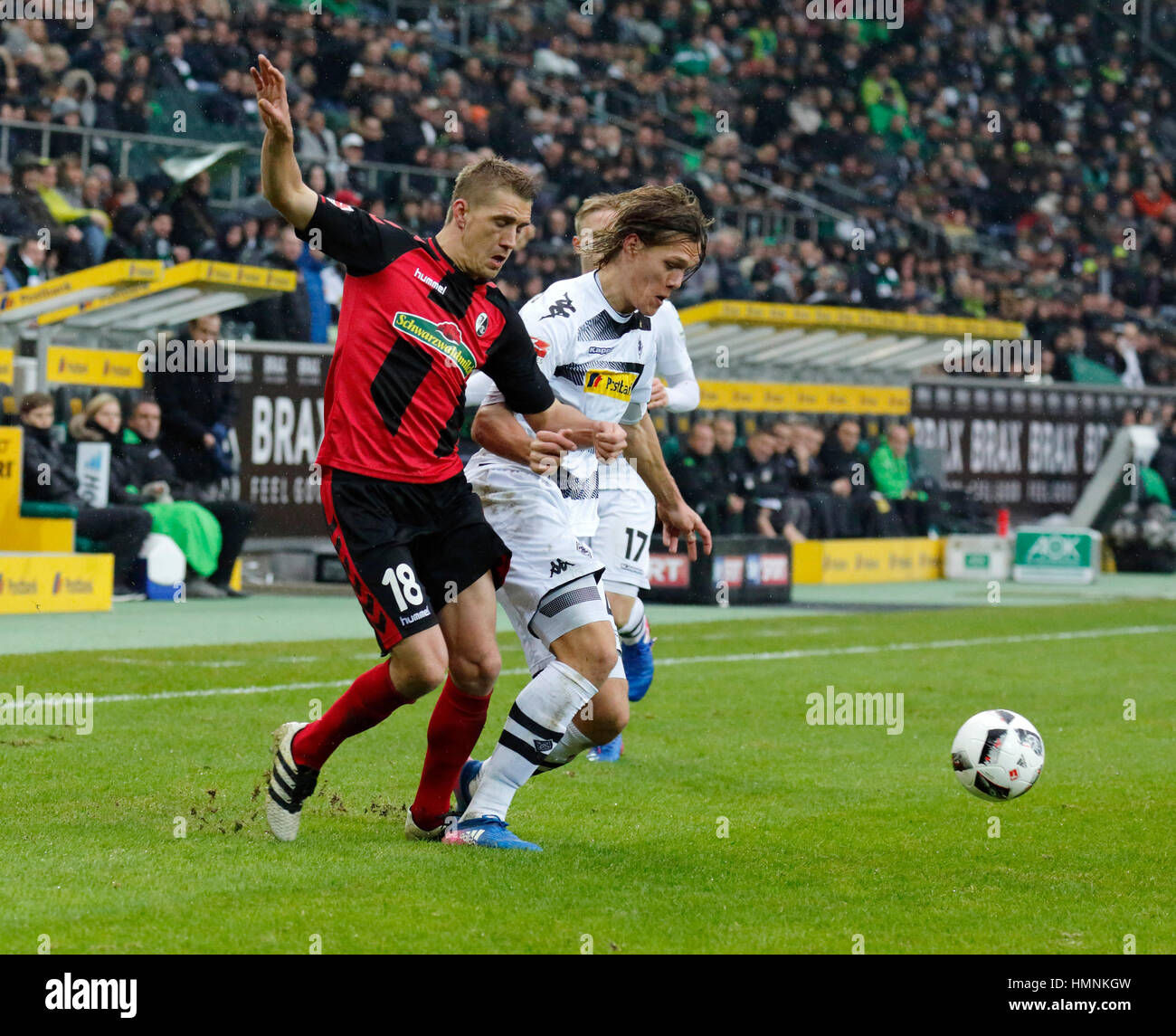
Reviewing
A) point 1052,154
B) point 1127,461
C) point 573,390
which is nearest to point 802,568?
point 1127,461

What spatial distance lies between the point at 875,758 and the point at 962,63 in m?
26.6

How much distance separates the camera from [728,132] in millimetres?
27422

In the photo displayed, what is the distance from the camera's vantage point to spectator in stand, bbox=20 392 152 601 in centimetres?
1330

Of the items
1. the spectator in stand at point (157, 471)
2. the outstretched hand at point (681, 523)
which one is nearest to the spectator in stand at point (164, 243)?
the spectator in stand at point (157, 471)

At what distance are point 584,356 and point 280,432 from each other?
33.5 ft

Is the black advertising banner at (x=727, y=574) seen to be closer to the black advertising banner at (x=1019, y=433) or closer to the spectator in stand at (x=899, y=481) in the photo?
the spectator in stand at (x=899, y=481)

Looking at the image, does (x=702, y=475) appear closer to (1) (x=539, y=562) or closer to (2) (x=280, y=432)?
(2) (x=280, y=432)

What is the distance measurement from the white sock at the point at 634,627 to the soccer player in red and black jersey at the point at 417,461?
2.28 metres

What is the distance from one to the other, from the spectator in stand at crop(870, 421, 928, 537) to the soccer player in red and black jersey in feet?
50.3

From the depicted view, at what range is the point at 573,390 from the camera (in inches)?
237

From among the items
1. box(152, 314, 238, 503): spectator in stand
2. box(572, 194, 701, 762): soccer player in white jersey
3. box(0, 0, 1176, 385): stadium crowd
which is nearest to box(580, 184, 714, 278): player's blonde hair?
box(572, 194, 701, 762): soccer player in white jersey

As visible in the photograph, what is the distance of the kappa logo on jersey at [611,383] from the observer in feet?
19.8

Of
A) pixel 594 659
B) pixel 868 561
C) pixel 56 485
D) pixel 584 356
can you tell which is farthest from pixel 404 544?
pixel 868 561

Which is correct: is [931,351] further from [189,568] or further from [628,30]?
[189,568]
